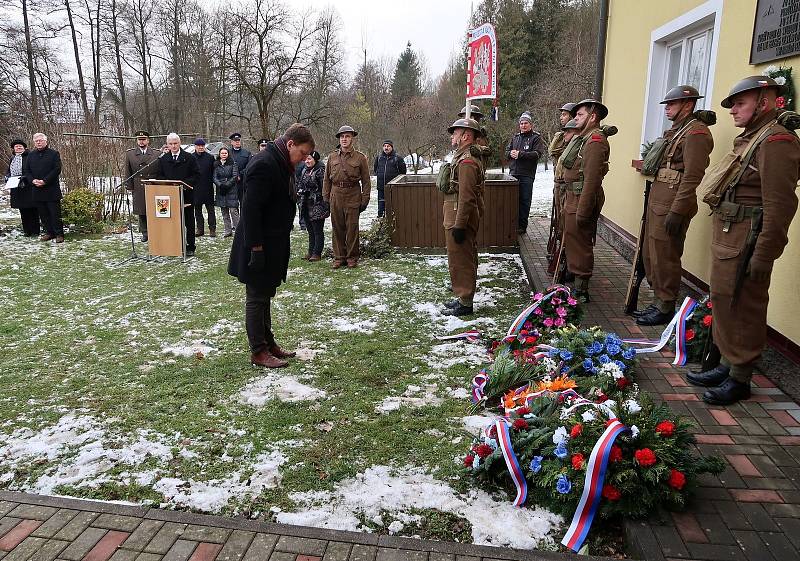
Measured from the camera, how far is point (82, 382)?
436 centimetres

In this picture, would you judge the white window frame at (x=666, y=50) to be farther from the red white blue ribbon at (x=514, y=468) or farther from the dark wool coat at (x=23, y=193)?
the dark wool coat at (x=23, y=193)

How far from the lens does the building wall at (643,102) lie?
398 cm

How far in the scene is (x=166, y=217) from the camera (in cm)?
872

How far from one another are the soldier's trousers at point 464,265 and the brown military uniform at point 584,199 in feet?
3.22

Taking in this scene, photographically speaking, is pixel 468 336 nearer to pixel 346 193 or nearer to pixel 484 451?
pixel 484 451

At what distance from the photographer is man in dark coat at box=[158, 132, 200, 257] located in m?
9.12

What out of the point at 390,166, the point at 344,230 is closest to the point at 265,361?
the point at 344,230

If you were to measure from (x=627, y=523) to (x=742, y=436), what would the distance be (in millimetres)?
1108

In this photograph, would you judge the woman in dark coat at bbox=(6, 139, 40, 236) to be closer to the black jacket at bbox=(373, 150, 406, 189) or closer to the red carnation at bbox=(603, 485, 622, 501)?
the black jacket at bbox=(373, 150, 406, 189)

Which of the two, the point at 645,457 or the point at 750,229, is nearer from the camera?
the point at 645,457

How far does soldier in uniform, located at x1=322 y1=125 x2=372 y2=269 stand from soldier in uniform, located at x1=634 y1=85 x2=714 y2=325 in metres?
4.24

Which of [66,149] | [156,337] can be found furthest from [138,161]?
[156,337]

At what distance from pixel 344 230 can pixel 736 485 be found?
6411 millimetres

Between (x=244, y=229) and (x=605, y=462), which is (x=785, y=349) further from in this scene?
(x=244, y=229)
